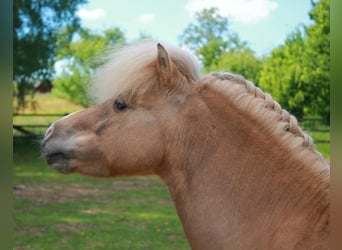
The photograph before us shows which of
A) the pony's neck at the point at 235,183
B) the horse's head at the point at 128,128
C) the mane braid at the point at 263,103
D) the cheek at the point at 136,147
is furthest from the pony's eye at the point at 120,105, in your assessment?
the mane braid at the point at 263,103

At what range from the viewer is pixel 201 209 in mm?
2232

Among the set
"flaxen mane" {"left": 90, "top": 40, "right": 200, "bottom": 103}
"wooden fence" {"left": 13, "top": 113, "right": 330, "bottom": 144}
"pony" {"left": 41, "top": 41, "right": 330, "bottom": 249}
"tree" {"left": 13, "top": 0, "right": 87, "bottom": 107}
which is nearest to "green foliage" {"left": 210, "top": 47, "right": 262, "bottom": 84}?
"wooden fence" {"left": 13, "top": 113, "right": 330, "bottom": 144}

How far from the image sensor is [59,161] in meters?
Answer: 2.44

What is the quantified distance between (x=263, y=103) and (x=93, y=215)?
23.9ft

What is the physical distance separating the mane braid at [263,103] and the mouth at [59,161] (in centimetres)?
88

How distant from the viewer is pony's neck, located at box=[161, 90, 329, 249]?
6.87 feet

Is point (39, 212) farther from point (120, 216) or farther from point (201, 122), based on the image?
point (201, 122)

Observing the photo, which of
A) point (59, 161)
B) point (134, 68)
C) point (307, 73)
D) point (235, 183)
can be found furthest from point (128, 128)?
point (307, 73)

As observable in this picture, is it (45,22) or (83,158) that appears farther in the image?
(45,22)

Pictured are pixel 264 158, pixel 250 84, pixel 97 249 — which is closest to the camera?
pixel 264 158

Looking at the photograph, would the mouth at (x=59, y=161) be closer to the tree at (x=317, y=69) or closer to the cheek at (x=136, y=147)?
the cheek at (x=136, y=147)

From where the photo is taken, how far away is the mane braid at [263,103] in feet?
7.18

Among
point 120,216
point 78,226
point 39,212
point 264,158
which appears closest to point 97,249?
point 78,226

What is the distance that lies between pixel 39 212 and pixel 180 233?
130 inches
